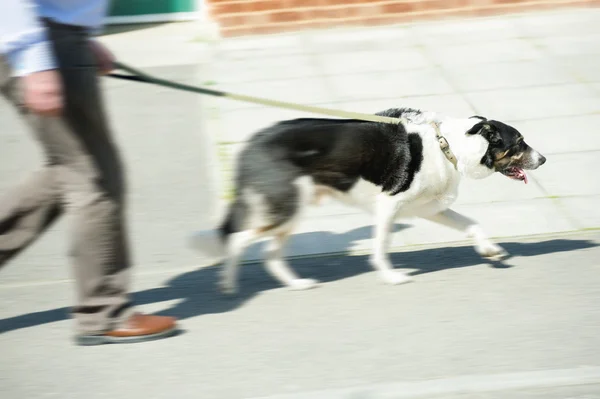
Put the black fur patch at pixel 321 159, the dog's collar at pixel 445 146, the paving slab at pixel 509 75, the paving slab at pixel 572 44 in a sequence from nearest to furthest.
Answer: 1. the black fur patch at pixel 321 159
2. the dog's collar at pixel 445 146
3. the paving slab at pixel 509 75
4. the paving slab at pixel 572 44

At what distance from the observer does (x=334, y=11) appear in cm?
1059

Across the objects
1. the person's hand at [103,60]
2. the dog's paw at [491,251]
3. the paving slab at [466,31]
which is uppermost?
the paving slab at [466,31]

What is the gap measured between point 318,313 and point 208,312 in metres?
0.59

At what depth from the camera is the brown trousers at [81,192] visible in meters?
4.38

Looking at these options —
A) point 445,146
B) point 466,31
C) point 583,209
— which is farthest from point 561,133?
point 466,31

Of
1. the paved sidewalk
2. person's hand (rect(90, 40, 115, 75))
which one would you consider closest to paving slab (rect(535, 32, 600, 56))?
the paved sidewalk

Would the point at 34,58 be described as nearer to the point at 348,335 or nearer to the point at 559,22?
the point at 348,335

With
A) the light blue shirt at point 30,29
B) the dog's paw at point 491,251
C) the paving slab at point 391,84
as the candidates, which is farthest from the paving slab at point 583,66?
the light blue shirt at point 30,29

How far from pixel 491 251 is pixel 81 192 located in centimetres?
237

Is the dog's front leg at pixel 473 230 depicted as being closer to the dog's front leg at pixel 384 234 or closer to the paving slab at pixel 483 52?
the dog's front leg at pixel 384 234

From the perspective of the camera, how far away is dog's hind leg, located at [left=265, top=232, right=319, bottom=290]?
5.42m

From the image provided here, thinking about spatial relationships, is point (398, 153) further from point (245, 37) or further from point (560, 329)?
point (245, 37)

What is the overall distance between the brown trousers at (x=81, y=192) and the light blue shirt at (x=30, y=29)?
0.06m

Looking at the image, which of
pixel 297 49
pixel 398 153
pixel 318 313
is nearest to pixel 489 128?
pixel 398 153
